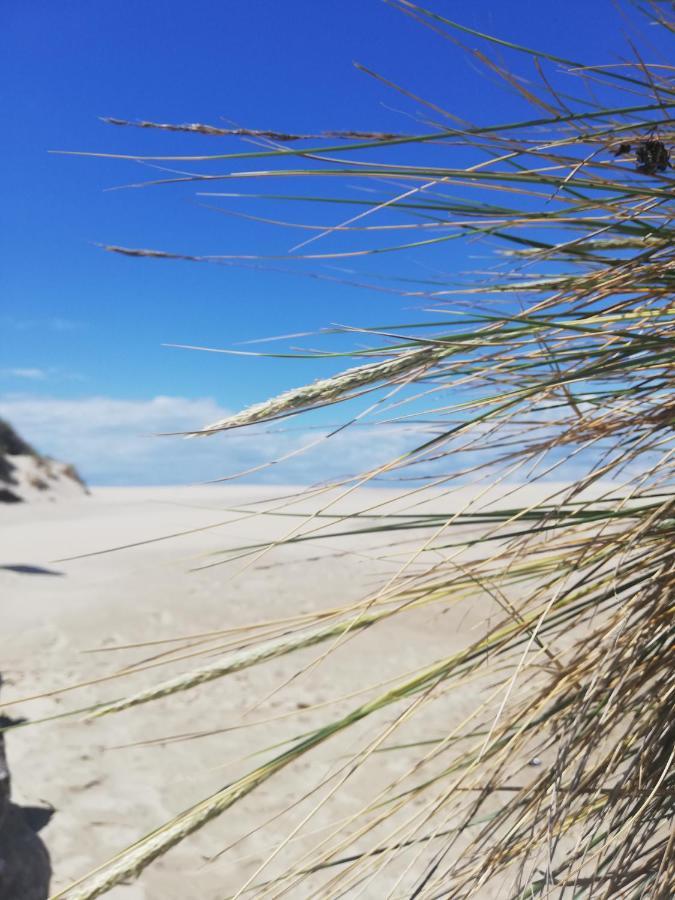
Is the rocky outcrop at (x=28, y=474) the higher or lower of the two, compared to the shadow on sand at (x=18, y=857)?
higher

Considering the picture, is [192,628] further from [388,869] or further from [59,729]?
[388,869]

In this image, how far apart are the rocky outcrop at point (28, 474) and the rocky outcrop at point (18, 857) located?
816cm

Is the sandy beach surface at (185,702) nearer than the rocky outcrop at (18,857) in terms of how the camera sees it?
No

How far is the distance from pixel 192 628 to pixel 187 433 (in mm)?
3553

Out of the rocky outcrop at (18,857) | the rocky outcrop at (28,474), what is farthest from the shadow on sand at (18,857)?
the rocky outcrop at (28,474)

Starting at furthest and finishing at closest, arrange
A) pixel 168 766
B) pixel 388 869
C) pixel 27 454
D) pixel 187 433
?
1. pixel 27 454
2. pixel 168 766
3. pixel 388 869
4. pixel 187 433

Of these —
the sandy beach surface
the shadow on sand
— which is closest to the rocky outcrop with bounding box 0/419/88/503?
the sandy beach surface

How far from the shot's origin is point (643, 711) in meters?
1.06

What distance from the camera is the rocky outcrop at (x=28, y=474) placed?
392 inches

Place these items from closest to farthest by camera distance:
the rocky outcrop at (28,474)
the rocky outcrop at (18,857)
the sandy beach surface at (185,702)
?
1. the rocky outcrop at (18,857)
2. the sandy beach surface at (185,702)
3. the rocky outcrop at (28,474)

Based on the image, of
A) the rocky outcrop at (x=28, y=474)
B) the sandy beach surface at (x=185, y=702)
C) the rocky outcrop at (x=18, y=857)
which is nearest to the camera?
the rocky outcrop at (x=18, y=857)

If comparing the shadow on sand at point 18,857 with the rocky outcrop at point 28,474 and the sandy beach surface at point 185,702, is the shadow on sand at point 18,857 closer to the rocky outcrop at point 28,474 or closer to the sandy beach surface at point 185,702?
the sandy beach surface at point 185,702

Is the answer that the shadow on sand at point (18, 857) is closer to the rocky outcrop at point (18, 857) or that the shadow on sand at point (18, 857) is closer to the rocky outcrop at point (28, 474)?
the rocky outcrop at point (18, 857)

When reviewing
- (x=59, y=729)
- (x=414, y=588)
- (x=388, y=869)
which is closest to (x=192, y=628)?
(x=59, y=729)
